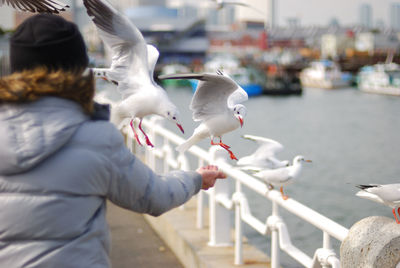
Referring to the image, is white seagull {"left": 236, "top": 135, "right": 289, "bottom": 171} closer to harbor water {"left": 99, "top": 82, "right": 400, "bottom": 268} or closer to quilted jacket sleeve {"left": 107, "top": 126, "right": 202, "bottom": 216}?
harbor water {"left": 99, "top": 82, "right": 400, "bottom": 268}

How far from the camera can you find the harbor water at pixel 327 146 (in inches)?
365

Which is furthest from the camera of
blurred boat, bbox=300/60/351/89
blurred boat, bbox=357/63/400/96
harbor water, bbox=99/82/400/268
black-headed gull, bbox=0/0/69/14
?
blurred boat, bbox=300/60/351/89

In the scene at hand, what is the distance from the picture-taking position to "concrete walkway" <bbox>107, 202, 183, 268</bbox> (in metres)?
4.65

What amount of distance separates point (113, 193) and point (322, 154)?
641 inches

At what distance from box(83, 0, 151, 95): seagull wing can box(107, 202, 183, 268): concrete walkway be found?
2.88 meters

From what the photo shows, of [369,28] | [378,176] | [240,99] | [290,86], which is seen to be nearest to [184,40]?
[290,86]

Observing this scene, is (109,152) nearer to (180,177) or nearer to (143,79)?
(180,177)

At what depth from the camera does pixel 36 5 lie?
6.68 feet

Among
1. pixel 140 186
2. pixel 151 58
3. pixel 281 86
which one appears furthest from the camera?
pixel 281 86

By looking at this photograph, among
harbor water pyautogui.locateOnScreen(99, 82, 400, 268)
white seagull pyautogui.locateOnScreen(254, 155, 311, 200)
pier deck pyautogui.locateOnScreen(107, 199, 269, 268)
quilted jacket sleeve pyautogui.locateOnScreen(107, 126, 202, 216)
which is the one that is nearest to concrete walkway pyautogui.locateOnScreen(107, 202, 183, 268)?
pier deck pyautogui.locateOnScreen(107, 199, 269, 268)

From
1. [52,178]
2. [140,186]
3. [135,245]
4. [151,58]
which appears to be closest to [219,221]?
[135,245]

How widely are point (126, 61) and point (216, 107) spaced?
0.32 metres

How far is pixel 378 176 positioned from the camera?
1301 centimetres

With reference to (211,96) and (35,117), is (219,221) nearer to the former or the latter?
(211,96)
